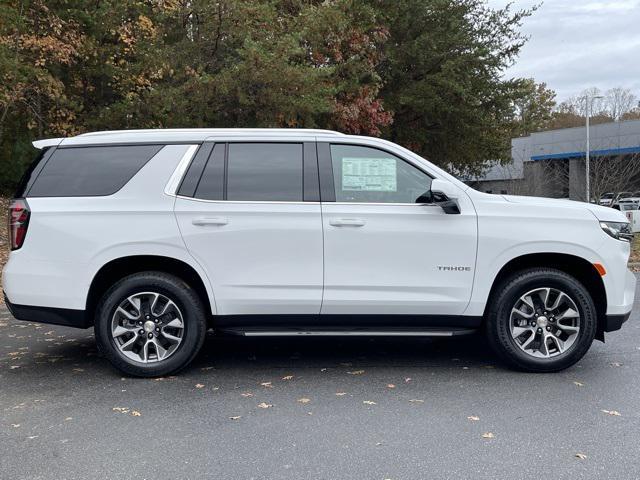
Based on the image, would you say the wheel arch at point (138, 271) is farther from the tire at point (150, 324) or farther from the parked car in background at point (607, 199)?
the parked car in background at point (607, 199)

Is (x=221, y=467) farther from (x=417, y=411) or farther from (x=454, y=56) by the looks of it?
(x=454, y=56)

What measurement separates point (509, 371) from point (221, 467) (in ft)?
9.18

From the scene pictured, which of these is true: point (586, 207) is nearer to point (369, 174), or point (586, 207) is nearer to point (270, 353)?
point (369, 174)

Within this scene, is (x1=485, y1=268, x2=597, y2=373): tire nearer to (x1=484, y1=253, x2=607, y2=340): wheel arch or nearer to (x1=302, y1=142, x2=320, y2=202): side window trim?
(x1=484, y1=253, x2=607, y2=340): wheel arch

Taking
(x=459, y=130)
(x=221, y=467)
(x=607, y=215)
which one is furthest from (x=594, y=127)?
(x=221, y=467)

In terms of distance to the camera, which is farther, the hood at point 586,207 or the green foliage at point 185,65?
the green foliage at point 185,65

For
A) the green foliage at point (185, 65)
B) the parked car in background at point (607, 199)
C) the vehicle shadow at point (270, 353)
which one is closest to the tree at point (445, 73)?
the green foliage at point (185, 65)

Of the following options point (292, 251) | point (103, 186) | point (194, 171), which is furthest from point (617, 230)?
point (103, 186)

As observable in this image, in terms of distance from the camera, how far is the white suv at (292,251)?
5113 millimetres

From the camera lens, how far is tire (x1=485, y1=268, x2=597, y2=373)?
5211mm

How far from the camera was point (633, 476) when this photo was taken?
3451mm

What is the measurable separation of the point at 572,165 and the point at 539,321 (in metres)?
35.4

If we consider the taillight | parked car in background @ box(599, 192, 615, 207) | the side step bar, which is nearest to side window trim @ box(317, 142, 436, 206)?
the side step bar

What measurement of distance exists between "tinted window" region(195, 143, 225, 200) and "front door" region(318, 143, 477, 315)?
33.7 inches
